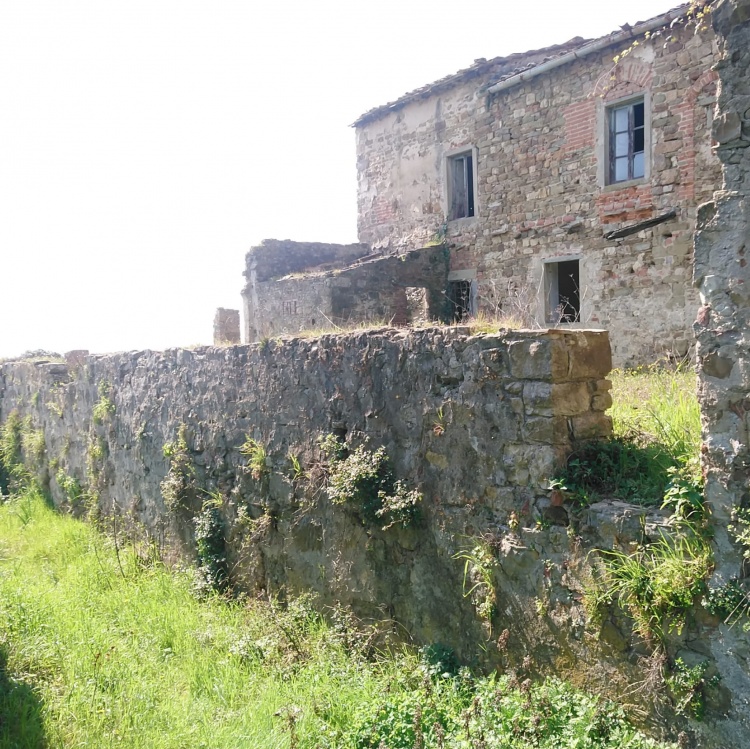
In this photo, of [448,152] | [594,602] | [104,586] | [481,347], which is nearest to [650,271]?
[448,152]

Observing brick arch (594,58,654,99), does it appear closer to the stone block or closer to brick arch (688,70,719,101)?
brick arch (688,70,719,101)

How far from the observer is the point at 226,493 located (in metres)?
6.79

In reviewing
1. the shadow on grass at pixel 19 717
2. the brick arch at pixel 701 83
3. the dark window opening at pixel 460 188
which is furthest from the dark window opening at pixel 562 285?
the shadow on grass at pixel 19 717

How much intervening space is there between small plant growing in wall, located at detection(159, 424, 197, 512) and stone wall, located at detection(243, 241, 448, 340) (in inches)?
175

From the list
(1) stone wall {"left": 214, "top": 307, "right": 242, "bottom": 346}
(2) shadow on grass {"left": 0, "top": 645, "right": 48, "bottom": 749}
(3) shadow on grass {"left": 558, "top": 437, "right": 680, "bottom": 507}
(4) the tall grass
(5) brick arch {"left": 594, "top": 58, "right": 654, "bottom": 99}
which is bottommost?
(2) shadow on grass {"left": 0, "top": 645, "right": 48, "bottom": 749}

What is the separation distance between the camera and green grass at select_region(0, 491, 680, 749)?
3631 mm

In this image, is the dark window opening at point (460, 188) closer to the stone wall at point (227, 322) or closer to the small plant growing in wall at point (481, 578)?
the stone wall at point (227, 322)

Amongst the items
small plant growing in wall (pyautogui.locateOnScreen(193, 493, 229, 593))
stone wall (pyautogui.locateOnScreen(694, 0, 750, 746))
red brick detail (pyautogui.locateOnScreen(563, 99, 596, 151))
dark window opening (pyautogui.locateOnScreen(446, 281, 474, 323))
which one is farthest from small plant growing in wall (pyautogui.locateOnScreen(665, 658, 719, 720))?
dark window opening (pyautogui.locateOnScreen(446, 281, 474, 323))

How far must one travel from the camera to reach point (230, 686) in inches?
189

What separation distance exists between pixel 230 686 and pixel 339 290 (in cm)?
819

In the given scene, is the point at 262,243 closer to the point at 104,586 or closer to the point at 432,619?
the point at 104,586

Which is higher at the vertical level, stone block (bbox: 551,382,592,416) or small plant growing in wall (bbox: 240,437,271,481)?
stone block (bbox: 551,382,592,416)

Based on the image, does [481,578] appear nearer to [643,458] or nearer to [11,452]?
[643,458]

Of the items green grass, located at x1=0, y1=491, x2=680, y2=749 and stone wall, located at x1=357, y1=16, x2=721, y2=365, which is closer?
green grass, located at x1=0, y1=491, x2=680, y2=749
